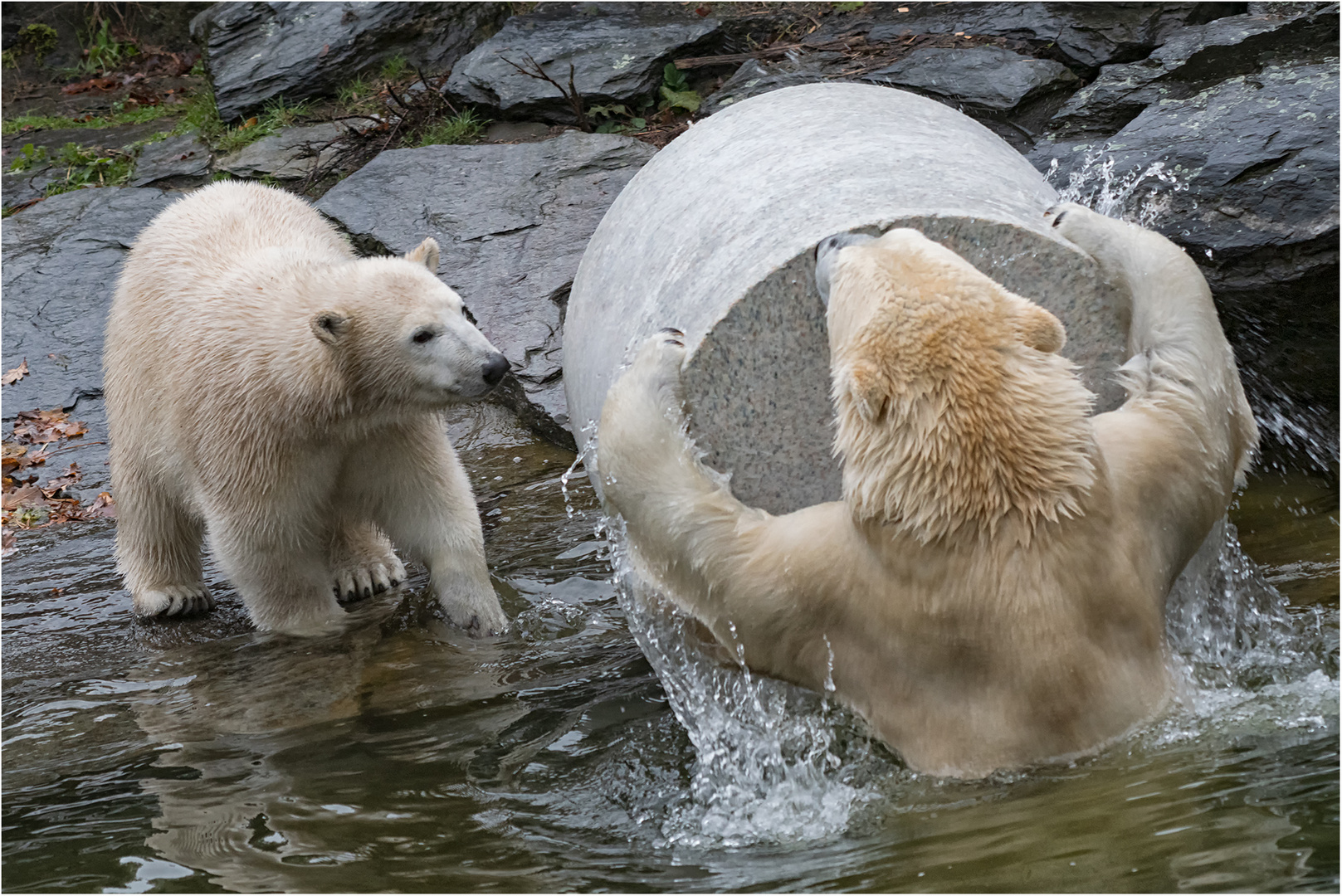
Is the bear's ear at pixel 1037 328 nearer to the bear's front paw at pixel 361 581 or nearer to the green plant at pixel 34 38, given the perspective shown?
the bear's front paw at pixel 361 581

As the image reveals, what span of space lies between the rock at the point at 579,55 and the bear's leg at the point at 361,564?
434 centimetres

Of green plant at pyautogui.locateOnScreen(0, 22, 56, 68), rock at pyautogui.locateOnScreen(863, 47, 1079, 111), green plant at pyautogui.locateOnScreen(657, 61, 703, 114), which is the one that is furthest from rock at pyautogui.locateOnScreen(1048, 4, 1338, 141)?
green plant at pyautogui.locateOnScreen(0, 22, 56, 68)

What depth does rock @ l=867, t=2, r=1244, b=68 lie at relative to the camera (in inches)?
316

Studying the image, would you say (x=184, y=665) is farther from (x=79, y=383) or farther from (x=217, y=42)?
(x=217, y=42)

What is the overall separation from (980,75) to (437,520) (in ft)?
15.5

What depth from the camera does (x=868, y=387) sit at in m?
2.96

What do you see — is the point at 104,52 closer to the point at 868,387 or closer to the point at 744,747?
the point at 744,747

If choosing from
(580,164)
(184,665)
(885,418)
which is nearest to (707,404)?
(885,418)

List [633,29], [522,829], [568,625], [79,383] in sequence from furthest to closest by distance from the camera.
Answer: [633,29] < [79,383] < [568,625] < [522,829]

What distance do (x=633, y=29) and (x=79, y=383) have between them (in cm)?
445

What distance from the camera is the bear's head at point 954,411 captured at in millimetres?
2975

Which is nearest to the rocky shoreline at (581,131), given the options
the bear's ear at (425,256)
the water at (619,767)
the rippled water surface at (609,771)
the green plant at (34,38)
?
the water at (619,767)

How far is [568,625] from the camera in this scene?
484 centimetres

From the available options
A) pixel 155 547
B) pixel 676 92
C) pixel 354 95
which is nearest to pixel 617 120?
pixel 676 92
